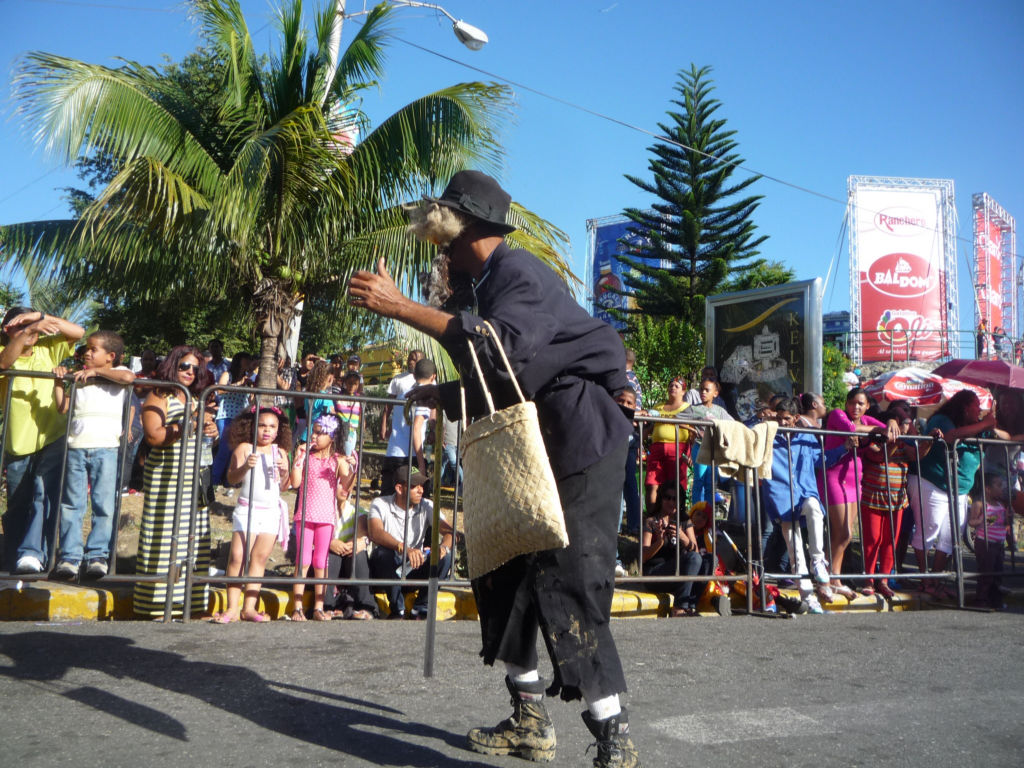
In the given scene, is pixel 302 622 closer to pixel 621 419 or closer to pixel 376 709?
pixel 376 709

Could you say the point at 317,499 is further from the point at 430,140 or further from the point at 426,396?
the point at 430,140

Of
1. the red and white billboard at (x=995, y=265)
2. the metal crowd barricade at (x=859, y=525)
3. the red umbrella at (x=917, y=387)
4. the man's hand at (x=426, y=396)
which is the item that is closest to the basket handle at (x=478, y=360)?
the man's hand at (x=426, y=396)

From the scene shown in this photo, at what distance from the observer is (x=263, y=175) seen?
9.87 m

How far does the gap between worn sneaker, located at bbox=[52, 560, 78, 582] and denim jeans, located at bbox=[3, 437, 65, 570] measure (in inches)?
11.8

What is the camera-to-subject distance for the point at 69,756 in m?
2.68

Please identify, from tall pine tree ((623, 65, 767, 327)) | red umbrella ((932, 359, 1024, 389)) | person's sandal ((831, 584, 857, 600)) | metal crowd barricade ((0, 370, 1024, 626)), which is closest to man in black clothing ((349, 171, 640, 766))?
metal crowd barricade ((0, 370, 1024, 626))

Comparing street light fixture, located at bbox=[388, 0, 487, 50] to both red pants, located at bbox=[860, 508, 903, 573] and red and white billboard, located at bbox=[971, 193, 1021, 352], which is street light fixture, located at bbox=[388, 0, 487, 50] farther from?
red and white billboard, located at bbox=[971, 193, 1021, 352]

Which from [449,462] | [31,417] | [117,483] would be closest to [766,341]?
[449,462]

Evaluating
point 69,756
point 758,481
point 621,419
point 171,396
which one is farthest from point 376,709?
point 758,481

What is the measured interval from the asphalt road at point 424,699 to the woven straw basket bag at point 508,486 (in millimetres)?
799

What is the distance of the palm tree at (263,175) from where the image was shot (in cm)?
1004

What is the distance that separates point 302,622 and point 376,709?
80.2 inches

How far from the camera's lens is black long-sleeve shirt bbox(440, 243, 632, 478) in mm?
2650

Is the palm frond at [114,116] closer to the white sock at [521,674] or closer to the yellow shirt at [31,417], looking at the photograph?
the yellow shirt at [31,417]
